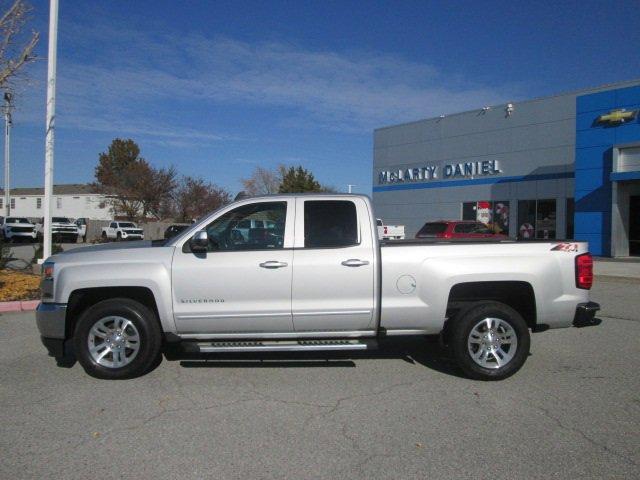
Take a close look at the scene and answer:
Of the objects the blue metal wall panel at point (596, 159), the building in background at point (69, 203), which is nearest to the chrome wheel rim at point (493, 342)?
the blue metal wall panel at point (596, 159)

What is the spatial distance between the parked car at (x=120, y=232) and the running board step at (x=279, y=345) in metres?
36.2

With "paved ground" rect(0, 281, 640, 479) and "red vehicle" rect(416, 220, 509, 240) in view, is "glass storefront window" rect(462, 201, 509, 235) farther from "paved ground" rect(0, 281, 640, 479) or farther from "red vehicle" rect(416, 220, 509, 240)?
"paved ground" rect(0, 281, 640, 479)

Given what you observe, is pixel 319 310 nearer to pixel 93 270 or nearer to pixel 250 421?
pixel 250 421

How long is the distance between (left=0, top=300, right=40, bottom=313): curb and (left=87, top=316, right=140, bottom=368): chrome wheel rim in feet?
17.4

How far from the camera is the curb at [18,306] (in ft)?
33.5

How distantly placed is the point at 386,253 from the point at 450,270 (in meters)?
0.68

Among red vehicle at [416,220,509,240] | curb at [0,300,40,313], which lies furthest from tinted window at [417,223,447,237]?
curb at [0,300,40,313]

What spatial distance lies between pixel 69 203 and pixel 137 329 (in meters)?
72.3

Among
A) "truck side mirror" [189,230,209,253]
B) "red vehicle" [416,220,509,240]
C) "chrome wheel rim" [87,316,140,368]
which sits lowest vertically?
"chrome wheel rim" [87,316,140,368]

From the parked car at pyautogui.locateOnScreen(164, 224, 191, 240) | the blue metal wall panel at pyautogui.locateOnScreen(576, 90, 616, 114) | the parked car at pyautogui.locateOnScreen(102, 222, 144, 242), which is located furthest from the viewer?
the parked car at pyautogui.locateOnScreen(102, 222, 144, 242)

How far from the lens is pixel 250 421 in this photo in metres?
4.76

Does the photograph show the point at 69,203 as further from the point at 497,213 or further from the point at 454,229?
the point at 454,229

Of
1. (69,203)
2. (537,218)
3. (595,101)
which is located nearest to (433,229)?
(595,101)

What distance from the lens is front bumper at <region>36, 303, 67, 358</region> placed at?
5.79 metres
